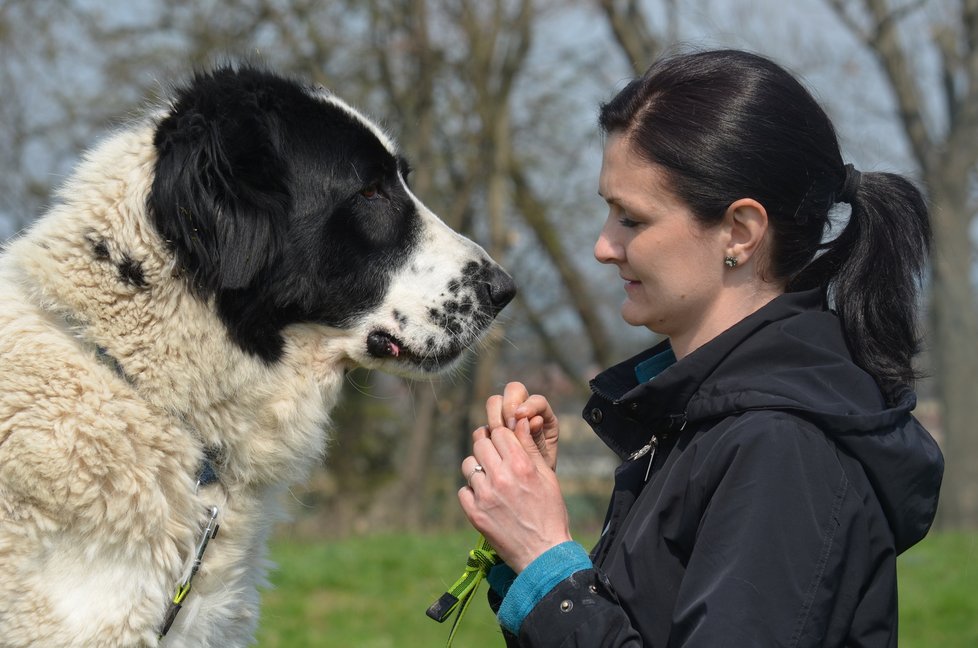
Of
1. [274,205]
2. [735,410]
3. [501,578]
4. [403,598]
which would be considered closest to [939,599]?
[403,598]

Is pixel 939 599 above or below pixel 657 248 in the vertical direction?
below

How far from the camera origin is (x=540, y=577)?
184 cm

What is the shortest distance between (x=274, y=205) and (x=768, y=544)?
1.69 m

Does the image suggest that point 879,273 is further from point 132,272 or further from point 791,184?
point 132,272

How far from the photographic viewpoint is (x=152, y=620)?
7.79 ft

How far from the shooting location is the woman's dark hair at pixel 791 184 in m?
1.96

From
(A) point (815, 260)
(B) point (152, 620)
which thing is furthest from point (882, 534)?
(B) point (152, 620)

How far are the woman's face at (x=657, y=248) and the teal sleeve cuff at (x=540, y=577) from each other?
1.68 ft

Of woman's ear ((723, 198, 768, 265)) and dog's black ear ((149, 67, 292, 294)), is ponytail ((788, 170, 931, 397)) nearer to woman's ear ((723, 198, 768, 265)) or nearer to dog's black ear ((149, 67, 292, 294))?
woman's ear ((723, 198, 768, 265))

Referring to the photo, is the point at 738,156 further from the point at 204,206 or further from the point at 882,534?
the point at 204,206

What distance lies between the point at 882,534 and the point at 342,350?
5.34ft

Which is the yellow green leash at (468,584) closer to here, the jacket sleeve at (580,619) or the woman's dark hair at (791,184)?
the jacket sleeve at (580,619)

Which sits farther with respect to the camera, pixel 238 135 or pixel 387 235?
pixel 387 235

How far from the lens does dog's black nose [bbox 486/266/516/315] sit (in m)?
3.07
